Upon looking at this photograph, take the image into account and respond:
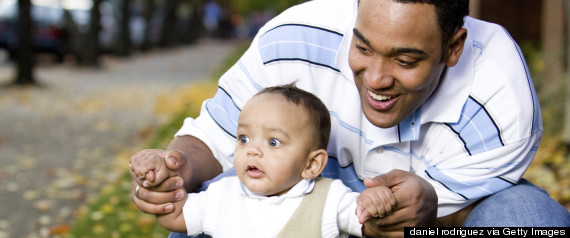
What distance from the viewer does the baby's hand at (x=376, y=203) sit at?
2107 mm

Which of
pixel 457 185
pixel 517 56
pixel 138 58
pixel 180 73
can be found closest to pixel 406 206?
pixel 457 185

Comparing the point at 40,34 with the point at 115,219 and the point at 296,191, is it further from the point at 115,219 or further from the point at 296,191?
the point at 296,191

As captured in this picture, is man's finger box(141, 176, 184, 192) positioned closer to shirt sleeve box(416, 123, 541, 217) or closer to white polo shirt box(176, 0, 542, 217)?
white polo shirt box(176, 0, 542, 217)

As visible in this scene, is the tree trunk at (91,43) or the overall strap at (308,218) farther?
the tree trunk at (91,43)

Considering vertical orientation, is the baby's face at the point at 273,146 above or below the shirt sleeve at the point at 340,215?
above

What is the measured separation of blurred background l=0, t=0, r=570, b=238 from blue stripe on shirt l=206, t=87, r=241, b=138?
1954 mm

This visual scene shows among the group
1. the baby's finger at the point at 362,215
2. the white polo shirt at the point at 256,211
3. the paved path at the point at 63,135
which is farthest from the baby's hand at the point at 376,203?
the paved path at the point at 63,135


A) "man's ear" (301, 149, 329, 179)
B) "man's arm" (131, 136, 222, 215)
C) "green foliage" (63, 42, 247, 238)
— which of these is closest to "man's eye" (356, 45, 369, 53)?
"man's ear" (301, 149, 329, 179)

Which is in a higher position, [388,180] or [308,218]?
[388,180]

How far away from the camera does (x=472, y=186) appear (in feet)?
8.13

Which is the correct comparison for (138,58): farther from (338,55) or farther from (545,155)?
(338,55)

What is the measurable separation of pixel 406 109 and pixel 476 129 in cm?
28

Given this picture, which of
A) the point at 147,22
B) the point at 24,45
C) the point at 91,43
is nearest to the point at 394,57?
the point at 24,45

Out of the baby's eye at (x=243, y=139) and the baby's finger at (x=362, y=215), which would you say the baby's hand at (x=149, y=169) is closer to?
the baby's eye at (x=243, y=139)
